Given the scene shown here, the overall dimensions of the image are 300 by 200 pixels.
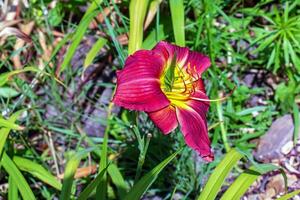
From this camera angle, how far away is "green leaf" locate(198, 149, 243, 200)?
186 centimetres

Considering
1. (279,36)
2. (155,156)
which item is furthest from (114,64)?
(279,36)

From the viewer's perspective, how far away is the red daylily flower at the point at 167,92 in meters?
1.55

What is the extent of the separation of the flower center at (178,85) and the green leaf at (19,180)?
610 mm

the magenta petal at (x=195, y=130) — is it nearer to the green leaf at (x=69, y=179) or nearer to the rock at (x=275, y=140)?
the green leaf at (x=69, y=179)

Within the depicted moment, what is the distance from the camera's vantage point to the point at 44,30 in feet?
9.59

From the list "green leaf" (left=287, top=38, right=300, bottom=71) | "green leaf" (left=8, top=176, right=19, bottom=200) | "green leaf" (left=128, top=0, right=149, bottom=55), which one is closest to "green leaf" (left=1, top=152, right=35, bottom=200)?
"green leaf" (left=8, top=176, right=19, bottom=200)

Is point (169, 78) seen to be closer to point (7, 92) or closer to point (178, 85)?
point (178, 85)

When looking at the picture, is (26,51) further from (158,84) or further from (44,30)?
(158,84)

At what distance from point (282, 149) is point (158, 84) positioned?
116 cm

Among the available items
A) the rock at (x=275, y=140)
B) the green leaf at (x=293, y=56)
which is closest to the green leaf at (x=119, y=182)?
the rock at (x=275, y=140)

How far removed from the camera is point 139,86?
1.57m

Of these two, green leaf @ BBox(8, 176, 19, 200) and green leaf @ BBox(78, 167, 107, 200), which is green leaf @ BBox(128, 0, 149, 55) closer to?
green leaf @ BBox(78, 167, 107, 200)

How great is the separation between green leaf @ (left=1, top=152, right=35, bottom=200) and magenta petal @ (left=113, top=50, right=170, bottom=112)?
60 centimetres

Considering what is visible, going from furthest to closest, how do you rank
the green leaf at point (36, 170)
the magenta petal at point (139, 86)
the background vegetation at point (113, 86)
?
the background vegetation at point (113, 86) < the green leaf at point (36, 170) < the magenta petal at point (139, 86)
